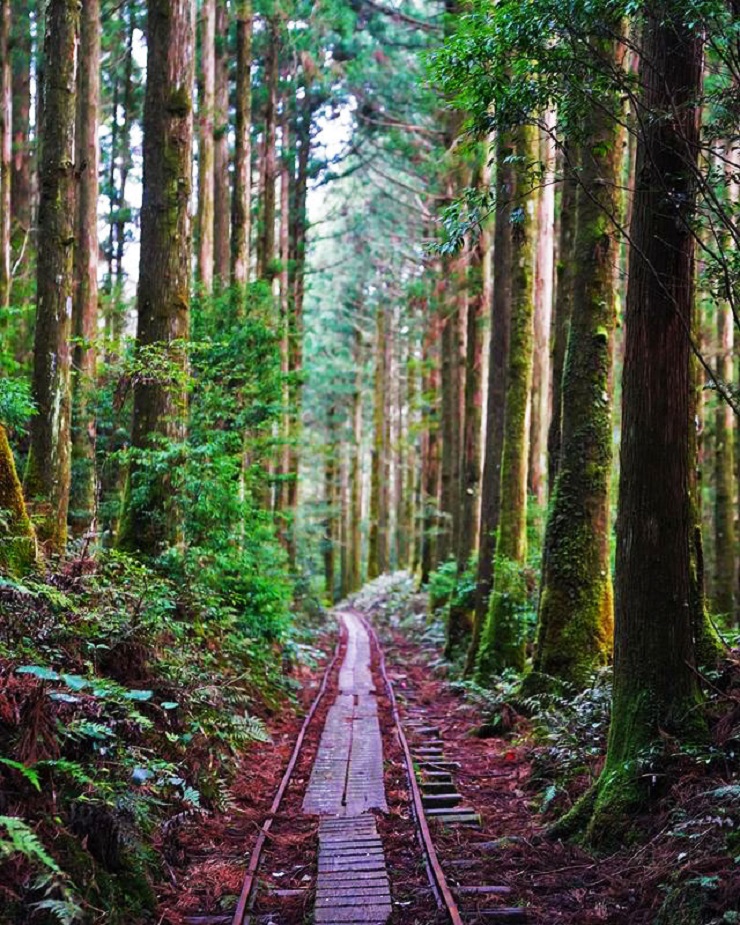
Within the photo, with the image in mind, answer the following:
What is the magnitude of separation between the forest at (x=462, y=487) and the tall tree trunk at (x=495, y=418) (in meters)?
0.06

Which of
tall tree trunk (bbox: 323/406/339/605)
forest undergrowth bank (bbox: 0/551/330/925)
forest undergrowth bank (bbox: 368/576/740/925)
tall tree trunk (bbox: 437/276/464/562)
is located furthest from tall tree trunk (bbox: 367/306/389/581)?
forest undergrowth bank (bbox: 0/551/330/925)

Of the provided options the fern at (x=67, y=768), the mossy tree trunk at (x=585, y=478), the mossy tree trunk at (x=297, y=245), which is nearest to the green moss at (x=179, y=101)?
the mossy tree trunk at (x=585, y=478)

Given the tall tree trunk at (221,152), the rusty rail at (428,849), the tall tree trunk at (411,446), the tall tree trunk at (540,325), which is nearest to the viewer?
the rusty rail at (428,849)

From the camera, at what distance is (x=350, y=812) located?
24.4 feet

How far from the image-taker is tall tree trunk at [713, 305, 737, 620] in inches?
757

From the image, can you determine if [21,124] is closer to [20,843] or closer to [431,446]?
[431,446]

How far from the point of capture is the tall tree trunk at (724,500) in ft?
63.1

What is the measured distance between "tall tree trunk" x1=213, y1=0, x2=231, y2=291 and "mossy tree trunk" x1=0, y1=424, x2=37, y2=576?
460 inches

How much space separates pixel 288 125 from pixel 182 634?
21.4 m

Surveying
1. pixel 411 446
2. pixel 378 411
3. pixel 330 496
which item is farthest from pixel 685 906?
pixel 411 446

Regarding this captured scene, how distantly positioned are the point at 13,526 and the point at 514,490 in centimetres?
830

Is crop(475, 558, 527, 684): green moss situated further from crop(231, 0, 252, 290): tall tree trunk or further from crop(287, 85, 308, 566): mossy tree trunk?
crop(287, 85, 308, 566): mossy tree trunk

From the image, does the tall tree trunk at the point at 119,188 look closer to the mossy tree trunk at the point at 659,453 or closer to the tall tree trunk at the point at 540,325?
the tall tree trunk at the point at 540,325

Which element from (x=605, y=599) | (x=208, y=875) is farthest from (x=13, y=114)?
(x=208, y=875)
